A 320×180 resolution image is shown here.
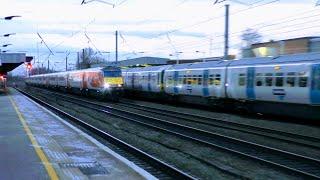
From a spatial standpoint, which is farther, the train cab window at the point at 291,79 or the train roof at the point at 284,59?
the train cab window at the point at 291,79

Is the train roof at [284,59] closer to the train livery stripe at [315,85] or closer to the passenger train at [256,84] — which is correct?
the passenger train at [256,84]

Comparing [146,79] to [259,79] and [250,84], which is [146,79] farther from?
[259,79]

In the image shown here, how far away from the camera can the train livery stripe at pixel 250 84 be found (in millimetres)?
26906

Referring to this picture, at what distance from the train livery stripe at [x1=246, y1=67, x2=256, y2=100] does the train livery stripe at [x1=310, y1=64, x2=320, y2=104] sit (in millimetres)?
4890

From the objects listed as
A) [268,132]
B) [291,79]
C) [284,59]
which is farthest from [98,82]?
[268,132]

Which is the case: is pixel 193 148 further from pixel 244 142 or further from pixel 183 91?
pixel 183 91

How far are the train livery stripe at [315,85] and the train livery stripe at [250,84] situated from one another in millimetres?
4890

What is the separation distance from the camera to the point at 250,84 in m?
27.2

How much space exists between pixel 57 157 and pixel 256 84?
15.4m

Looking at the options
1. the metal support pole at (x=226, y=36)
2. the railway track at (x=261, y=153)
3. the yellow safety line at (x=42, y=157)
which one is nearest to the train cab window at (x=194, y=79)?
the metal support pole at (x=226, y=36)

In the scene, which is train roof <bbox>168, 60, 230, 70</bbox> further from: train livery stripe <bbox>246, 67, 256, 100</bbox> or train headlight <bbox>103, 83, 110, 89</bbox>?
train headlight <bbox>103, 83, 110, 89</bbox>

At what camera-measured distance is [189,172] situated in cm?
1198

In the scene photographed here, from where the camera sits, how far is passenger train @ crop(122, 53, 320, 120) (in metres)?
22.5

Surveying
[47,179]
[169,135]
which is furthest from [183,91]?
[47,179]
